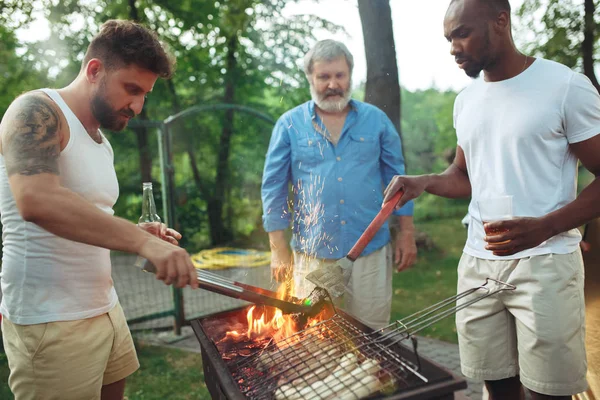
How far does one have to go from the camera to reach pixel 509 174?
246cm

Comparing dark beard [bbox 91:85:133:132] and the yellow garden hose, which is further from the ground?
dark beard [bbox 91:85:133:132]

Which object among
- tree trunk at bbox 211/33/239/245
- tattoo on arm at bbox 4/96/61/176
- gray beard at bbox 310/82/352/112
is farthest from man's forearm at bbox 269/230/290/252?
tree trunk at bbox 211/33/239/245

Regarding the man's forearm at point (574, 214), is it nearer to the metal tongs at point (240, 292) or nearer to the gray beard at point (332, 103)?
the metal tongs at point (240, 292)

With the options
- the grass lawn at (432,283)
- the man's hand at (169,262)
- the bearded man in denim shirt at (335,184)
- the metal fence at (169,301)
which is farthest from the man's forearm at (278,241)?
the grass lawn at (432,283)

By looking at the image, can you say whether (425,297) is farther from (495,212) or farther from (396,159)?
(495,212)

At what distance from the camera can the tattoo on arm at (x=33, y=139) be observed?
1.84 metres

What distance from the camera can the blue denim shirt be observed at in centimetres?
351

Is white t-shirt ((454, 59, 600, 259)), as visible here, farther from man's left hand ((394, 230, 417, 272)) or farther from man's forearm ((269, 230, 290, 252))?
man's forearm ((269, 230, 290, 252))

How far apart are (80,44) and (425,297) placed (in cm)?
937

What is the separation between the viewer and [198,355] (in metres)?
5.19

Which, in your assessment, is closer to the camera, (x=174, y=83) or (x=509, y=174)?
(x=509, y=174)

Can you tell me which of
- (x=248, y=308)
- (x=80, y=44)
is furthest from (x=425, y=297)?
(x=80, y=44)

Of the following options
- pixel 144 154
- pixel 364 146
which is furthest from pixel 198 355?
pixel 144 154

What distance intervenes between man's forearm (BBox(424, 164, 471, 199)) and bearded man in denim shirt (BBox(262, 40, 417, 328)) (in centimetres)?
64
